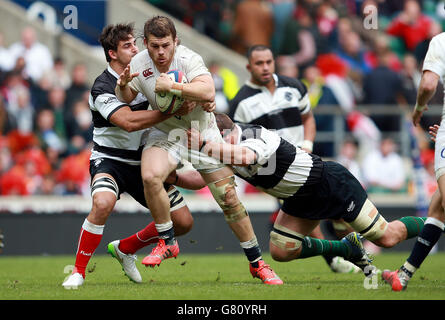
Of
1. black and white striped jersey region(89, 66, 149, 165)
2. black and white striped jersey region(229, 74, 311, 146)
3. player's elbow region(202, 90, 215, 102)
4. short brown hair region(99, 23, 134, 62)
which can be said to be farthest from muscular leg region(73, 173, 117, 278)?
black and white striped jersey region(229, 74, 311, 146)

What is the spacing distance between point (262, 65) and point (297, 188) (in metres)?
2.51

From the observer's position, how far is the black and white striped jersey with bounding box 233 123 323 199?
25.0ft

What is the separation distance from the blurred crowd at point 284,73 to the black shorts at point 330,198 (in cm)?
559

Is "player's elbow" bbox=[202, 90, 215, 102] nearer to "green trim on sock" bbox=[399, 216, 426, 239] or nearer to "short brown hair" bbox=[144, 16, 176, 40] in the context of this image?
"short brown hair" bbox=[144, 16, 176, 40]

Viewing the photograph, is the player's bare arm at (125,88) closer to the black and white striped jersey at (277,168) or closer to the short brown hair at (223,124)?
the short brown hair at (223,124)

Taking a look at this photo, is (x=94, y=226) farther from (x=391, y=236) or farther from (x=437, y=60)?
(x=437, y=60)

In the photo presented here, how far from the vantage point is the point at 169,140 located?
306 inches

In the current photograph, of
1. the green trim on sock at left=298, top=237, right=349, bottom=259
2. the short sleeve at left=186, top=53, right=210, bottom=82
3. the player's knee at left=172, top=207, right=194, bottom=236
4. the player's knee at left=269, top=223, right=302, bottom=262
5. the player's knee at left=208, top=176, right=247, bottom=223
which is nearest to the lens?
the short sleeve at left=186, top=53, right=210, bottom=82

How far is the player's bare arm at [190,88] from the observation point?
23.5ft

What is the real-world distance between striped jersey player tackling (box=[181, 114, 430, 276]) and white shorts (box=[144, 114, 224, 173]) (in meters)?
0.12

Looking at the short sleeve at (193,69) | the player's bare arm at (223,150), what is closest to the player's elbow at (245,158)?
the player's bare arm at (223,150)

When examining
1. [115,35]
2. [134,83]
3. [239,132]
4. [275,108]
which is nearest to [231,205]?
[239,132]
